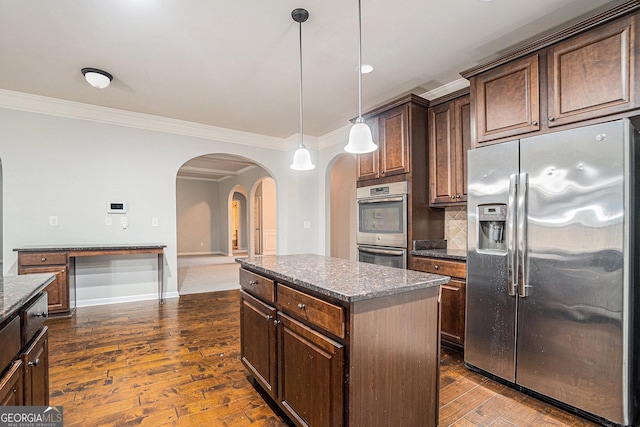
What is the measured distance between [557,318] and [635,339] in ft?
1.20

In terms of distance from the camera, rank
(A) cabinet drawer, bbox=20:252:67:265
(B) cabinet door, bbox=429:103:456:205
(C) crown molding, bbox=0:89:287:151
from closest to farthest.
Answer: (B) cabinet door, bbox=429:103:456:205
(A) cabinet drawer, bbox=20:252:67:265
(C) crown molding, bbox=0:89:287:151

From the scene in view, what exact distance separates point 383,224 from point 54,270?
3.77 meters

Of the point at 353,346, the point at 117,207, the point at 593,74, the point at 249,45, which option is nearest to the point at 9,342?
the point at 353,346

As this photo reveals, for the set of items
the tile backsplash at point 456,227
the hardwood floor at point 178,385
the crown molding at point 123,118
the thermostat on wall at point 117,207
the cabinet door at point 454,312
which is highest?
the crown molding at point 123,118

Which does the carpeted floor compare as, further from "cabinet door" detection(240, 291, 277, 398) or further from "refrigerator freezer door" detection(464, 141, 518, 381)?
"refrigerator freezer door" detection(464, 141, 518, 381)

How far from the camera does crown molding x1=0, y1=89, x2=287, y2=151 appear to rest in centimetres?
370

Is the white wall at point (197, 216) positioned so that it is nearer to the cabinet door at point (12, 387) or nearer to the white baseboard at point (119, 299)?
the white baseboard at point (119, 299)

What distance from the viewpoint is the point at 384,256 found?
3.32 metres

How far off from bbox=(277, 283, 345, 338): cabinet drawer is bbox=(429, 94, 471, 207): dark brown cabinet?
6.71 ft

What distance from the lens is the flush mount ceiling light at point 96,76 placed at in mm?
3014

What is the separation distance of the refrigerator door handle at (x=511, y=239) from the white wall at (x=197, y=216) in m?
9.99

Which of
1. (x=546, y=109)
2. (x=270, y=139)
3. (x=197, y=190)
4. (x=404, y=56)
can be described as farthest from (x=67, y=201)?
(x=197, y=190)

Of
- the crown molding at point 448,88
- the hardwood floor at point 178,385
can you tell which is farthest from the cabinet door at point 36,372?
the crown molding at point 448,88

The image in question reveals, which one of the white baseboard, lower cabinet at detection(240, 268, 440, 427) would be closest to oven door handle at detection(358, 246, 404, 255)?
lower cabinet at detection(240, 268, 440, 427)
